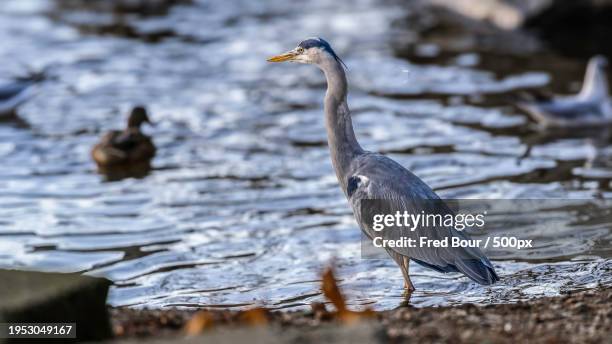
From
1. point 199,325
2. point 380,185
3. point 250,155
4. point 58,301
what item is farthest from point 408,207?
point 250,155

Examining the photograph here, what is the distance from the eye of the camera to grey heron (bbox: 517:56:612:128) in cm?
1498

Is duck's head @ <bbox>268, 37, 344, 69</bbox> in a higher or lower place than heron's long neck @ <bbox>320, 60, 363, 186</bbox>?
higher

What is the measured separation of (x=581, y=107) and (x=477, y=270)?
776 centimetres

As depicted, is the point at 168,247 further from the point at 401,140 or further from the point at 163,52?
the point at 163,52

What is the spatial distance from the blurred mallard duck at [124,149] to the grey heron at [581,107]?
5.09m

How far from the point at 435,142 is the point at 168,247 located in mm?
4794

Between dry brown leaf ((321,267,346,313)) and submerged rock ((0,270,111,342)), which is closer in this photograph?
submerged rock ((0,270,111,342))

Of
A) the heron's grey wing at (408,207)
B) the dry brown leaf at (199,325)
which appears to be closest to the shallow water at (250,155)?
the heron's grey wing at (408,207)

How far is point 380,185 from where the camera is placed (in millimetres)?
8344

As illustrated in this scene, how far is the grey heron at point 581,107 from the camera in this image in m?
15.0

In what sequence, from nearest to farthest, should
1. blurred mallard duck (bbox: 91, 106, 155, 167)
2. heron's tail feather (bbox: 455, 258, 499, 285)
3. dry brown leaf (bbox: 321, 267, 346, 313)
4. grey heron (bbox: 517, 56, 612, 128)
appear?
dry brown leaf (bbox: 321, 267, 346, 313)
heron's tail feather (bbox: 455, 258, 499, 285)
blurred mallard duck (bbox: 91, 106, 155, 167)
grey heron (bbox: 517, 56, 612, 128)

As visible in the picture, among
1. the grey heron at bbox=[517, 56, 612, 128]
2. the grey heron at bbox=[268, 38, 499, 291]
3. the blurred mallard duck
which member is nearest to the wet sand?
the grey heron at bbox=[268, 38, 499, 291]

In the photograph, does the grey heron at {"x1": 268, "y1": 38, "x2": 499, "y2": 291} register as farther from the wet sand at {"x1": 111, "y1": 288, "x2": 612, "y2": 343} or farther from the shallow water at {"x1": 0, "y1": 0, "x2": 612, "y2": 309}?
the wet sand at {"x1": 111, "y1": 288, "x2": 612, "y2": 343}

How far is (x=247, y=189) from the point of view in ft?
40.0
